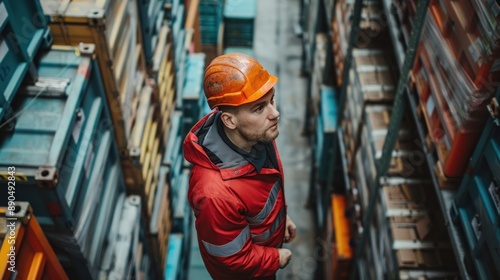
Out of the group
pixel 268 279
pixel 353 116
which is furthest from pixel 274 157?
pixel 353 116

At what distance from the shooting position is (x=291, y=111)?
31.8 ft

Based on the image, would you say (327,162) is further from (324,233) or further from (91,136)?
(91,136)

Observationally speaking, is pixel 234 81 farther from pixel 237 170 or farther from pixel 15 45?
pixel 15 45

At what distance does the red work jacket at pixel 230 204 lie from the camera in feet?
8.64

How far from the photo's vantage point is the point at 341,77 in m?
5.99

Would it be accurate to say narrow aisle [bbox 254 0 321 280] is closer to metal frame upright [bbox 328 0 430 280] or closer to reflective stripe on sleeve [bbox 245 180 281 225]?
metal frame upright [bbox 328 0 430 280]

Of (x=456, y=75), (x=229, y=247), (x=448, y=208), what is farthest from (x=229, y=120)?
(x=448, y=208)

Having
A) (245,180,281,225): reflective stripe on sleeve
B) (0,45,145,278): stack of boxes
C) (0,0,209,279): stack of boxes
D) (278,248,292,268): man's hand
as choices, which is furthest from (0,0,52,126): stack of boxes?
(278,248,292,268): man's hand

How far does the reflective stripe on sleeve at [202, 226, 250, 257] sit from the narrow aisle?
442 centimetres

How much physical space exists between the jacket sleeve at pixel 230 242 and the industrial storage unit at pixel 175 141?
2.92 feet

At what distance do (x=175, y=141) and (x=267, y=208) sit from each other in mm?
3668

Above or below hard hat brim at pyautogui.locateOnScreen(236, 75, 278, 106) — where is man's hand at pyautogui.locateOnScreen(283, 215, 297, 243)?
below

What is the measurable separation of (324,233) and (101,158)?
3892mm

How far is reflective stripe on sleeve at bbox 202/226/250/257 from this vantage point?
2.74 metres
